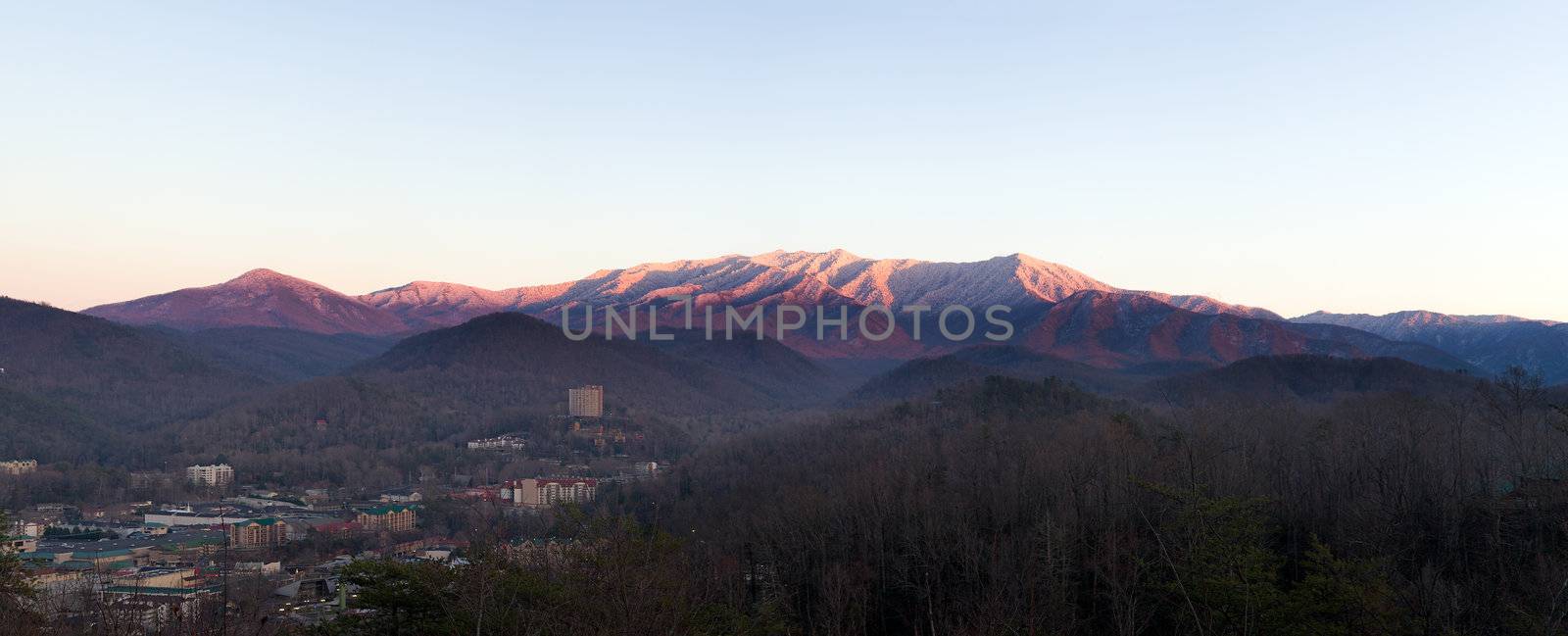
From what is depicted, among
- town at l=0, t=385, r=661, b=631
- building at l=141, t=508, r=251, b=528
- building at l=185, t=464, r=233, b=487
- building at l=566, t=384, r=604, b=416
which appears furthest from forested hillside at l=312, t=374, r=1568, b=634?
building at l=566, t=384, r=604, b=416

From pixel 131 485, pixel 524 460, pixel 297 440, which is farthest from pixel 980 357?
pixel 131 485

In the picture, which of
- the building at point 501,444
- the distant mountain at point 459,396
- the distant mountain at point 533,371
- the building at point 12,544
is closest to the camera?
the building at point 12,544

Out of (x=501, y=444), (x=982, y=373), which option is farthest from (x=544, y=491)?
(x=982, y=373)

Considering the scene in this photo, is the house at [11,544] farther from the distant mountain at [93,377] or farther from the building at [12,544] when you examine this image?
the distant mountain at [93,377]

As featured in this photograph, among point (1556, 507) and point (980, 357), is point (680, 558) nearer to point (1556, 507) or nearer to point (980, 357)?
point (1556, 507)

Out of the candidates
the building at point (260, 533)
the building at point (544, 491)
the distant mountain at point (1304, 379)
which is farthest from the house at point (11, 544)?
the distant mountain at point (1304, 379)

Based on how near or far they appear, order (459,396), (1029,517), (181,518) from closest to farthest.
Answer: (1029,517)
(181,518)
(459,396)

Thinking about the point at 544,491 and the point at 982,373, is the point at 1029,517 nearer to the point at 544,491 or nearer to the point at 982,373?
the point at 544,491

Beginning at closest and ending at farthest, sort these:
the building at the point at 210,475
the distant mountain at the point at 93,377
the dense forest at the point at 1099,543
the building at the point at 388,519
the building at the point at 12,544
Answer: the dense forest at the point at 1099,543
the building at the point at 12,544
the building at the point at 388,519
the building at the point at 210,475
the distant mountain at the point at 93,377
